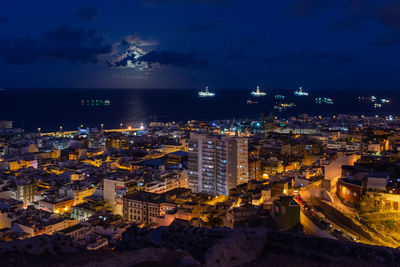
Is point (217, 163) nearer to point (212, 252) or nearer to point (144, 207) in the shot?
point (144, 207)

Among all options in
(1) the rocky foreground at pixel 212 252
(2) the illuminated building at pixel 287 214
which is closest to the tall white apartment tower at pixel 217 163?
(2) the illuminated building at pixel 287 214

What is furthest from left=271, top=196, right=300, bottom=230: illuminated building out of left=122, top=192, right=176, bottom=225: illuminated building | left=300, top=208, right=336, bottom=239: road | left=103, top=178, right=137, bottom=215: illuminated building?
left=103, top=178, right=137, bottom=215: illuminated building

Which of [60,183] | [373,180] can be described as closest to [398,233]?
[373,180]

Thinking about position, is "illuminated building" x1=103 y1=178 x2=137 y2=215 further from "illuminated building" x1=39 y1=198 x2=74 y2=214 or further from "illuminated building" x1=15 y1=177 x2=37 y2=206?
"illuminated building" x1=15 y1=177 x2=37 y2=206

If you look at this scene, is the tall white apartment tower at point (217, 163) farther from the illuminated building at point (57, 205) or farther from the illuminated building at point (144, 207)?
the illuminated building at point (57, 205)

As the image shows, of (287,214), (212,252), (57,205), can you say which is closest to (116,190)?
(57,205)

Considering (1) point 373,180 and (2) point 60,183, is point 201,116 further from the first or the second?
(1) point 373,180
